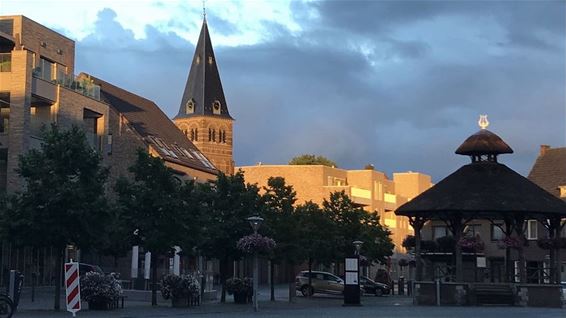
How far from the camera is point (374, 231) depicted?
6481 centimetres

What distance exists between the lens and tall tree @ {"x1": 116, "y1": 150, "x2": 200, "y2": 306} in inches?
1367

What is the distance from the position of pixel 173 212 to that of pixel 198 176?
42.4m

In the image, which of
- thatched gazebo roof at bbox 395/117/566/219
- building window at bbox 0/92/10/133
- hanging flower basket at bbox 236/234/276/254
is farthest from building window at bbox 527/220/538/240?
building window at bbox 0/92/10/133

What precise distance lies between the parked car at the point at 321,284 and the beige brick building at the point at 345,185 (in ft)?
144

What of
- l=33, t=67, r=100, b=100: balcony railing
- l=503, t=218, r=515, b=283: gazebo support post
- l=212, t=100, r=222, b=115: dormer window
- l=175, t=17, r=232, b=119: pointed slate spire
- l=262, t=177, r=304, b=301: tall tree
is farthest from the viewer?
l=212, t=100, r=222, b=115: dormer window

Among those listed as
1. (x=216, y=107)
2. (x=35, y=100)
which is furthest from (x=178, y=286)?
(x=216, y=107)

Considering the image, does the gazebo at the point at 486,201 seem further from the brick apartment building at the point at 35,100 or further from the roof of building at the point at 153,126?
the roof of building at the point at 153,126

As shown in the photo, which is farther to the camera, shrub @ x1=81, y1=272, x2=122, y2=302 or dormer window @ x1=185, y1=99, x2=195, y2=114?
dormer window @ x1=185, y1=99, x2=195, y2=114

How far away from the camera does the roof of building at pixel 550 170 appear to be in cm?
7581

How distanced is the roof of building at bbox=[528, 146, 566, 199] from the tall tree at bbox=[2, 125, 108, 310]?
5190cm

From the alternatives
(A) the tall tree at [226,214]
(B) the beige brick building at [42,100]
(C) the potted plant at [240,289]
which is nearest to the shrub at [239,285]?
(C) the potted plant at [240,289]

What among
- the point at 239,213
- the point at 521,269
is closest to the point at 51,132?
the point at 239,213

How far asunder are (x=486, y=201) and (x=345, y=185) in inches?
2643

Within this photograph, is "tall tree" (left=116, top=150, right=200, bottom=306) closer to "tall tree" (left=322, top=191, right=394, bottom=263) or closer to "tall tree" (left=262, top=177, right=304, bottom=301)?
"tall tree" (left=262, top=177, right=304, bottom=301)
